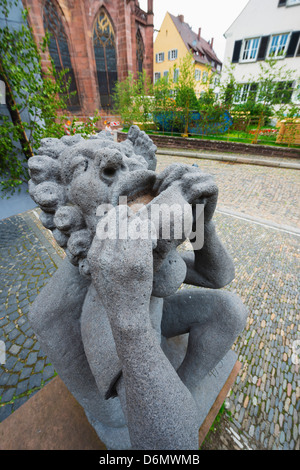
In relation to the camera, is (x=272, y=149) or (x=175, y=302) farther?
(x=272, y=149)

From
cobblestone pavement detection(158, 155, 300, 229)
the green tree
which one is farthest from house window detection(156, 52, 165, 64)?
cobblestone pavement detection(158, 155, 300, 229)

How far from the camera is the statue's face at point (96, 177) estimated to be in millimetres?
1075

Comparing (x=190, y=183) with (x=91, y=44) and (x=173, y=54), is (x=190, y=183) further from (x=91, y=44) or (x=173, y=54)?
(x=173, y=54)

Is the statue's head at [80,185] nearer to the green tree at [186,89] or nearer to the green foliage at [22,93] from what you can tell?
the green foliage at [22,93]

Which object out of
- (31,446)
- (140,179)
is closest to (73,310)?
(140,179)

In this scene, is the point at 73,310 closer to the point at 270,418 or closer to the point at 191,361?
the point at 191,361

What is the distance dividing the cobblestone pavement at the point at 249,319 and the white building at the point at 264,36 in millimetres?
13390

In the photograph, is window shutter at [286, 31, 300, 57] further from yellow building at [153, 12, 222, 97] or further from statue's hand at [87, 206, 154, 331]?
statue's hand at [87, 206, 154, 331]

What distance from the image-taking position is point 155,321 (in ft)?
4.39

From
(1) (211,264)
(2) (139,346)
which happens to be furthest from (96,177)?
(1) (211,264)

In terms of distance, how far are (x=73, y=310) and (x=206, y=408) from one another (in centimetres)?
130

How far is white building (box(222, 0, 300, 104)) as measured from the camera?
1461cm

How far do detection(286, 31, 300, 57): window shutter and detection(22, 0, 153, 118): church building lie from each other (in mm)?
11307

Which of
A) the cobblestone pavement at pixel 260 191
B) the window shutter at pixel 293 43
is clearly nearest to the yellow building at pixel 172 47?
the window shutter at pixel 293 43
